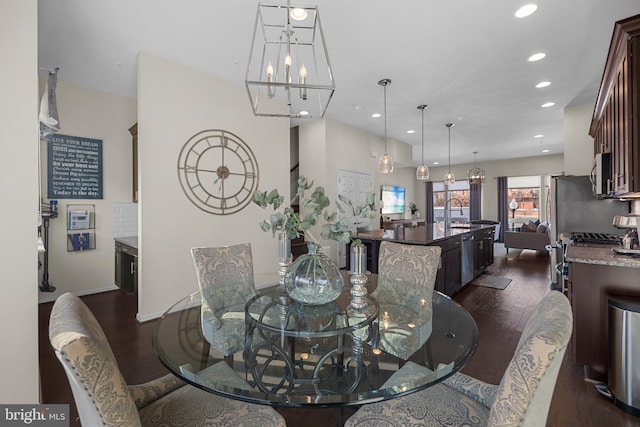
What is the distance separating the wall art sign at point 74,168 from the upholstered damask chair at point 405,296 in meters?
4.15

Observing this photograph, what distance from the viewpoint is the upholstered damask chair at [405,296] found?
4.56 ft

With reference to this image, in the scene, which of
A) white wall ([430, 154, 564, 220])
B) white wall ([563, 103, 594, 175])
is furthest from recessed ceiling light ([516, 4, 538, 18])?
white wall ([430, 154, 564, 220])

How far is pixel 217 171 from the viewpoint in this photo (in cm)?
373

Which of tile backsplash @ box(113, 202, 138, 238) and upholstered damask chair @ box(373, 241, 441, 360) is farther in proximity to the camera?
tile backsplash @ box(113, 202, 138, 238)

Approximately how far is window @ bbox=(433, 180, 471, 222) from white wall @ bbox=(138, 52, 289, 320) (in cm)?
931

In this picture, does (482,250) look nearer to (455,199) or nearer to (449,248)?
(449,248)

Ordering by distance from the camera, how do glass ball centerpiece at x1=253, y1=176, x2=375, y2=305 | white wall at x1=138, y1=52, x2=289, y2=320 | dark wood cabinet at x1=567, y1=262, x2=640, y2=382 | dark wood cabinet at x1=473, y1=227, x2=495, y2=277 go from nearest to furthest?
glass ball centerpiece at x1=253, y1=176, x2=375, y2=305
dark wood cabinet at x1=567, y1=262, x2=640, y2=382
white wall at x1=138, y1=52, x2=289, y2=320
dark wood cabinet at x1=473, y1=227, x2=495, y2=277

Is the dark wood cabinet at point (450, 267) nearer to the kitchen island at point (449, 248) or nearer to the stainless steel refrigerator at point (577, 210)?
the kitchen island at point (449, 248)

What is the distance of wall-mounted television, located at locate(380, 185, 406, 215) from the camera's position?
27.2ft

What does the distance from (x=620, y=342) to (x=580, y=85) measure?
371 centimetres

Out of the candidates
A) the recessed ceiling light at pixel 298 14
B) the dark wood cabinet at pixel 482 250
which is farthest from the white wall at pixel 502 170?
the recessed ceiling light at pixel 298 14

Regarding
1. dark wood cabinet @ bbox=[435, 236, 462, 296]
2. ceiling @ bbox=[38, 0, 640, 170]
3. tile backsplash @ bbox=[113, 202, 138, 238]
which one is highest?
ceiling @ bbox=[38, 0, 640, 170]

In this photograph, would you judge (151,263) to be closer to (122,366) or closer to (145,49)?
(122,366)

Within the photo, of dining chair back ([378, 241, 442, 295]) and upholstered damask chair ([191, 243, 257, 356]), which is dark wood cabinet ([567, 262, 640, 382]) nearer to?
dining chair back ([378, 241, 442, 295])
